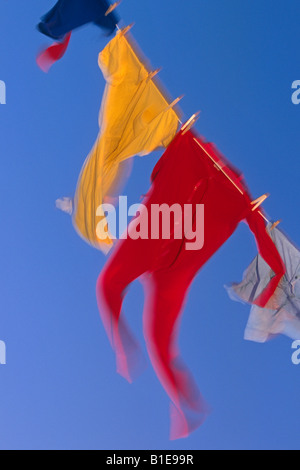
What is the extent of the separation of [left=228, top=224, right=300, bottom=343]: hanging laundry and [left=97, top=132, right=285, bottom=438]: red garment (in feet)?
0.09

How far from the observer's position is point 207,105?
2289mm

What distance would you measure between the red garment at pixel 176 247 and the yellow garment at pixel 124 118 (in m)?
0.07

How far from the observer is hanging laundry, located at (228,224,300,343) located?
2.05 m

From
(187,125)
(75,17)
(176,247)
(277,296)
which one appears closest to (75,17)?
(75,17)

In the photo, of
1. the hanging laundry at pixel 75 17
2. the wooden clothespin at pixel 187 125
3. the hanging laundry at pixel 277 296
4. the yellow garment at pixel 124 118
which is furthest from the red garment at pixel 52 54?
the hanging laundry at pixel 277 296

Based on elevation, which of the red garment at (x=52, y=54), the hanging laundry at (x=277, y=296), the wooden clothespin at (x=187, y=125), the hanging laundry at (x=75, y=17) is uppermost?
the hanging laundry at (x=75, y=17)

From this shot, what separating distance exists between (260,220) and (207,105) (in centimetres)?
49

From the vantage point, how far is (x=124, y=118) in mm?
2049

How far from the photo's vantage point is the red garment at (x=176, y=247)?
2029 mm

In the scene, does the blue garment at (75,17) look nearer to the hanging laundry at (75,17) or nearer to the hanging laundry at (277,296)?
the hanging laundry at (75,17)

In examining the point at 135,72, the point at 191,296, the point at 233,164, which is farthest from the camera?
the point at 191,296

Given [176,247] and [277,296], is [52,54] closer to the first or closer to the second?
[176,247]
